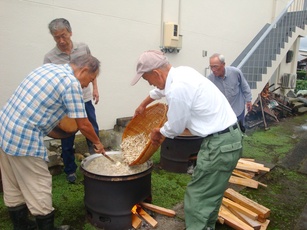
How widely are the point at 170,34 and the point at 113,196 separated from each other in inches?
214

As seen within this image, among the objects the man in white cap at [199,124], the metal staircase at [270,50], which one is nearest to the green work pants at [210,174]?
the man in white cap at [199,124]

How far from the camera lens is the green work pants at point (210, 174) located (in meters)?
2.78

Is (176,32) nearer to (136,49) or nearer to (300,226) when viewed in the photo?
(136,49)

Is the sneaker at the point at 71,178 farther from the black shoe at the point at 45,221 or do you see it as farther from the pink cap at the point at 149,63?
the pink cap at the point at 149,63

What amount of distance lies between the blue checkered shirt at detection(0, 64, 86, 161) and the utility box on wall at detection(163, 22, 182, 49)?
17.2 ft

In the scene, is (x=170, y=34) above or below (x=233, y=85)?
above

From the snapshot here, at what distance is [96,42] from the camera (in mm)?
6090

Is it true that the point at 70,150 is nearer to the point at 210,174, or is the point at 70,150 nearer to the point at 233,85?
the point at 210,174

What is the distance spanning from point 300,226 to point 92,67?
350cm

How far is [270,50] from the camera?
9.82 m

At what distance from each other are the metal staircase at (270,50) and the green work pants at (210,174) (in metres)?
5.79

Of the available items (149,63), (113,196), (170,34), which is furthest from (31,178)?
(170,34)

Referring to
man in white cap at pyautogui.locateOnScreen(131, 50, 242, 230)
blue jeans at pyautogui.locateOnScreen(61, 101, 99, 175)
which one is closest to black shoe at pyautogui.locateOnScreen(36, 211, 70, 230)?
man in white cap at pyautogui.locateOnScreen(131, 50, 242, 230)

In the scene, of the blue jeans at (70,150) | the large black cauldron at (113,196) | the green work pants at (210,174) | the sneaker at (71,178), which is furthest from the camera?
the sneaker at (71,178)
